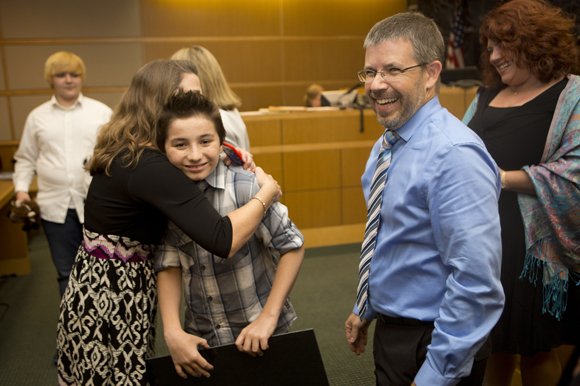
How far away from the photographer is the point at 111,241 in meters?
1.27

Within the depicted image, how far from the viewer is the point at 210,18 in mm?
6883

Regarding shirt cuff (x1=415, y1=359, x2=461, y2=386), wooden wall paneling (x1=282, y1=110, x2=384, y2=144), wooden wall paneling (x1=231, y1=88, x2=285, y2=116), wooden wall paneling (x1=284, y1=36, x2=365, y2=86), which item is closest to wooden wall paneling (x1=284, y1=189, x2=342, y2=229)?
wooden wall paneling (x1=282, y1=110, x2=384, y2=144)

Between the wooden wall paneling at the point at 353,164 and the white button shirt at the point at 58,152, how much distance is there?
230 cm

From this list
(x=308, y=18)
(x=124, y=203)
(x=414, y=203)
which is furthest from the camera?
(x=308, y=18)

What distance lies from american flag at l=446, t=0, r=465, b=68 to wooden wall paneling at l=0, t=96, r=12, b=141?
5967mm

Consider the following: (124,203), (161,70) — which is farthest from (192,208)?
(161,70)

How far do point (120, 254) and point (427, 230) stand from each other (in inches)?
31.6

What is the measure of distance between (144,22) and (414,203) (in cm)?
649

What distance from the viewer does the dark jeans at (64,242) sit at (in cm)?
252

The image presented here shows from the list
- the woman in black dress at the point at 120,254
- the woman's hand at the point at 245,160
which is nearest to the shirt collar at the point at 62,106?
the woman in black dress at the point at 120,254

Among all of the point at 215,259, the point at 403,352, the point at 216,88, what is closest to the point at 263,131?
the point at 216,88

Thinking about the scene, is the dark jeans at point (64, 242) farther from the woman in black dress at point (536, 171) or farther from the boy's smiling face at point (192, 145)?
the woman in black dress at point (536, 171)

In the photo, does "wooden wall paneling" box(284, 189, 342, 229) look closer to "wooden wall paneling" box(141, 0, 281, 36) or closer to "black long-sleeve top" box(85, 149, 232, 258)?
"black long-sleeve top" box(85, 149, 232, 258)

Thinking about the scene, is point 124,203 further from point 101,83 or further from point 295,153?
point 101,83
